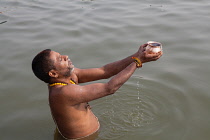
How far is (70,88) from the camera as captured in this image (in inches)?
124

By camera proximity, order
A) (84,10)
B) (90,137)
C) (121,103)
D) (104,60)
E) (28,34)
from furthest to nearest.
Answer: (84,10) < (28,34) < (104,60) < (121,103) < (90,137)

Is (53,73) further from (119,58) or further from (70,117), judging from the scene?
(119,58)

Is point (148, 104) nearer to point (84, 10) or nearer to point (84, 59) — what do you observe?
point (84, 59)

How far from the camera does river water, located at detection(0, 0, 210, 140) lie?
4035mm

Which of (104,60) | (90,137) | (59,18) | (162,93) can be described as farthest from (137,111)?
(59,18)

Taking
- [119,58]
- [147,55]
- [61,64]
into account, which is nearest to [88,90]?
[61,64]

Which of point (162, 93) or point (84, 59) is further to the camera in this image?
point (84, 59)

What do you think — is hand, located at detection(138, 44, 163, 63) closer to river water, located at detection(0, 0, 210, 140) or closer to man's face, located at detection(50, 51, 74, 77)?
man's face, located at detection(50, 51, 74, 77)

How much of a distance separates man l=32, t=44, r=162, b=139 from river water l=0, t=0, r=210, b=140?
1.58 feet

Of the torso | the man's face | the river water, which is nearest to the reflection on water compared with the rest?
the river water

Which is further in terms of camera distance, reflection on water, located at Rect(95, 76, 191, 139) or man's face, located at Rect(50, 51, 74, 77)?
reflection on water, located at Rect(95, 76, 191, 139)

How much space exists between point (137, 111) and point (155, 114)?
0.25 meters

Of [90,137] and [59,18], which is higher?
[59,18]

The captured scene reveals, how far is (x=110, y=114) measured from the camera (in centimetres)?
427
